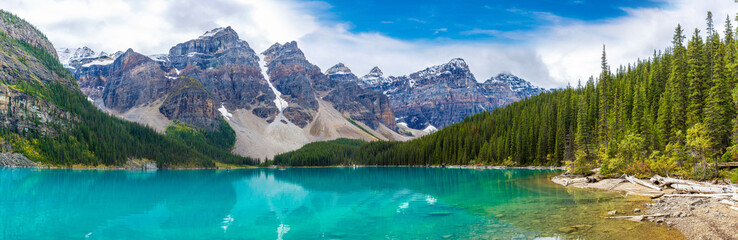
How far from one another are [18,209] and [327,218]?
86.4 ft

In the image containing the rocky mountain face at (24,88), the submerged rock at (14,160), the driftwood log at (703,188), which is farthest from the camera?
the rocky mountain face at (24,88)

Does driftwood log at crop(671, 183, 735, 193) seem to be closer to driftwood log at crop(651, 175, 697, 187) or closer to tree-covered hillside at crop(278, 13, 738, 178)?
driftwood log at crop(651, 175, 697, 187)

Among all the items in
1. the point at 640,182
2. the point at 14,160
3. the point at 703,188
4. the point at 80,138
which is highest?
the point at 80,138

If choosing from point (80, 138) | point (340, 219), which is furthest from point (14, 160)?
point (340, 219)

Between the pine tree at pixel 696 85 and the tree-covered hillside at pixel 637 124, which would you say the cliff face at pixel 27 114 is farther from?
the pine tree at pixel 696 85

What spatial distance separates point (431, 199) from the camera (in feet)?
124

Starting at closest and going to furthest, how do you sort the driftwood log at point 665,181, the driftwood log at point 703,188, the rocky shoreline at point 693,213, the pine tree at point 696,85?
the rocky shoreline at point 693,213 < the driftwood log at point 703,188 < the driftwood log at point 665,181 < the pine tree at point 696,85

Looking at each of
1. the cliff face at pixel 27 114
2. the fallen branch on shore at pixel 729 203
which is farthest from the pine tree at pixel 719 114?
the cliff face at pixel 27 114

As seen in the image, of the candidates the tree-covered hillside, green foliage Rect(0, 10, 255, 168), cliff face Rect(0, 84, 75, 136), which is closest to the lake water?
the tree-covered hillside

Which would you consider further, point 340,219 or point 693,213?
point 340,219

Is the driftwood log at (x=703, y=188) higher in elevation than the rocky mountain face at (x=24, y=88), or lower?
lower

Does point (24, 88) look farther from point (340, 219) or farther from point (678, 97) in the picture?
point (678, 97)

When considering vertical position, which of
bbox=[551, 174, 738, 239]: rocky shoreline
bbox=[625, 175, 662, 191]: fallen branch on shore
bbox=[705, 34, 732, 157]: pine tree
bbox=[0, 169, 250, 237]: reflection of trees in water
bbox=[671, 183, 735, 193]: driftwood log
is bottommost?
bbox=[0, 169, 250, 237]: reflection of trees in water

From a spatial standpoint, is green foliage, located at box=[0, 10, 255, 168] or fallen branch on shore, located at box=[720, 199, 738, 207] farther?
green foliage, located at box=[0, 10, 255, 168]
